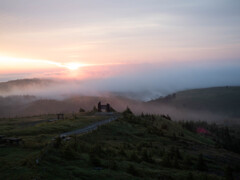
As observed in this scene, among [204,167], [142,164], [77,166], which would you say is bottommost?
[204,167]

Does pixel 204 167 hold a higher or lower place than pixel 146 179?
lower

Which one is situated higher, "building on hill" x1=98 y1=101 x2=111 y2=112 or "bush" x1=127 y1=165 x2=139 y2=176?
"building on hill" x1=98 y1=101 x2=111 y2=112

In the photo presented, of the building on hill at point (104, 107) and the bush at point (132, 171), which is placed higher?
the building on hill at point (104, 107)

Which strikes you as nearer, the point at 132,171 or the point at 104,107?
the point at 132,171

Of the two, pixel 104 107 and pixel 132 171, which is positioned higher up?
pixel 104 107

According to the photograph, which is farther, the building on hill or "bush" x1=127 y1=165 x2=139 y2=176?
the building on hill

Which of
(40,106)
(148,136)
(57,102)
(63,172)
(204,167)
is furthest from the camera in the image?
(57,102)

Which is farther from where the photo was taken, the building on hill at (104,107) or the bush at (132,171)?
the building on hill at (104,107)

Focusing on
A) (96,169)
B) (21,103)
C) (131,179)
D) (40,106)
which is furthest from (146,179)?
(21,103)

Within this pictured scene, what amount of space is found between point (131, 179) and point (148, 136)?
77.8 ft

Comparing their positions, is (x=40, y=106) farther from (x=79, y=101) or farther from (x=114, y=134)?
(x=114, y=134)

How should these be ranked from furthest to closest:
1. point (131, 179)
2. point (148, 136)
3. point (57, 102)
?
1. point (57, 102)
2. point (148, 136)
3. point (131, 179)

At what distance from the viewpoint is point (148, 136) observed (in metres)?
38.6

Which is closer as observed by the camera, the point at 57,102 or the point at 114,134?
the point at 114,134
